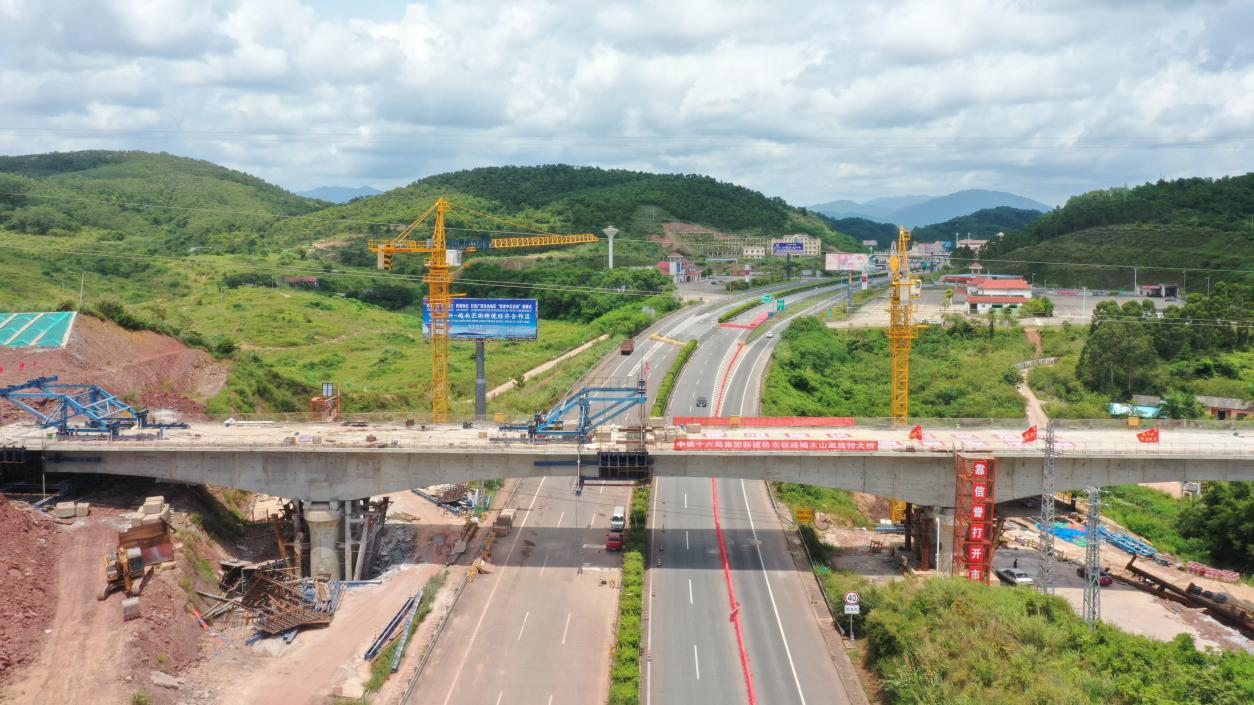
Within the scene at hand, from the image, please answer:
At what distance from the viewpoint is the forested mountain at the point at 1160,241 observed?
500 feet

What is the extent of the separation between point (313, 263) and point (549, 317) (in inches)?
2118

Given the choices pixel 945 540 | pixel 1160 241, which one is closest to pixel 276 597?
pixel 945 540

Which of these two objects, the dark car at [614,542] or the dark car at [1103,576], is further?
the dark car at [614,542]

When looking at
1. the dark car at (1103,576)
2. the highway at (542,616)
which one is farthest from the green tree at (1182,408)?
the highway at (542,616)

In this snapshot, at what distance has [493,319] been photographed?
7456cm

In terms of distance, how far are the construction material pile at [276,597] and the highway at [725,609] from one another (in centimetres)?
1983

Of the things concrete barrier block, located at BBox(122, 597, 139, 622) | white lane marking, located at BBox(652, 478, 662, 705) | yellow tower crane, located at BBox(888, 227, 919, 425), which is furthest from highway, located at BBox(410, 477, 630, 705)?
yellow tower crane, located at BBox(888, 227, 919, 425)

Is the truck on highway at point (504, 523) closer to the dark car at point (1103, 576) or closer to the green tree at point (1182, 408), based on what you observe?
the dark car at point (1103, 576)

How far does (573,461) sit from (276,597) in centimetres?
1981

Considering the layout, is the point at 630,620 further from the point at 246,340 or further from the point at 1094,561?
the point at 246,340

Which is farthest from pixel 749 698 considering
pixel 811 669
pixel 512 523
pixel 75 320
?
pixel 75 320

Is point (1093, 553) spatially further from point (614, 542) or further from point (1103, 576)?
point (614, 542)

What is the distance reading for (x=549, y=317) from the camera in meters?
155

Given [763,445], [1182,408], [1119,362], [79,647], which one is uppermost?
[1119,362]
